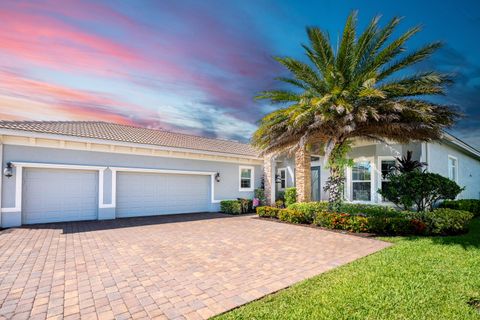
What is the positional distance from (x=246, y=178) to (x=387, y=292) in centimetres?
1375

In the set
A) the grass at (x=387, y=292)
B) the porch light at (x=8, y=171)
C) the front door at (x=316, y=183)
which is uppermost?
the porch light at (x=8, y=171)

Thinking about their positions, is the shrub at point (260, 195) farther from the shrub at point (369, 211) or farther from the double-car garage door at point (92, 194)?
the shrub at point (369, 211)

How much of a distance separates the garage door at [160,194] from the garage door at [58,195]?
1.22 meters

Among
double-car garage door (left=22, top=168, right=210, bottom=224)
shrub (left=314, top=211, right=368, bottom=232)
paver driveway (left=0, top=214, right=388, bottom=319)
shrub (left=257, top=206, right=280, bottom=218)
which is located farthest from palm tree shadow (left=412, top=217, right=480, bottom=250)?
double-car garage door (left=22, top=168, right=210, bottom=224)

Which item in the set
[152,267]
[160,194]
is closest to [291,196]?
[160,194]

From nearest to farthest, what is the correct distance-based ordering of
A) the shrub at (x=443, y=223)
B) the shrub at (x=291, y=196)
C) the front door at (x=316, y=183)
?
the shrub at (x=443, y=223) < the shrub at (x=291, y=196) < the front door at (x=316, y=183)

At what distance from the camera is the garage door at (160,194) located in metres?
12.7

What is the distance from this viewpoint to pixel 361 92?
357 inches

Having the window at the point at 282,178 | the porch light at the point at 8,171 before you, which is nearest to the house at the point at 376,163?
the window at the point at 282,178

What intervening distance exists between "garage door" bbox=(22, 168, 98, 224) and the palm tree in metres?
9.10

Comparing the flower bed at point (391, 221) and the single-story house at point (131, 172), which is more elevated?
the single-story house at point (131, 172)

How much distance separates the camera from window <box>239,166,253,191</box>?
17.4 metres

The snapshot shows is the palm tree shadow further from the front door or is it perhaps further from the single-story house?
the front door

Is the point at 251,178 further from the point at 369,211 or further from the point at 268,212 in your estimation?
the point at 369,211
